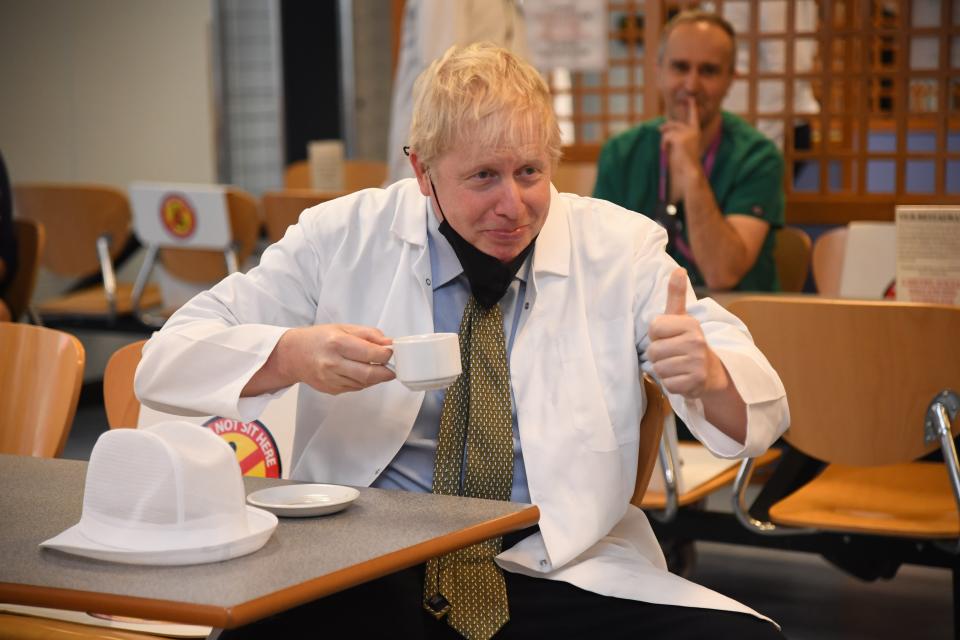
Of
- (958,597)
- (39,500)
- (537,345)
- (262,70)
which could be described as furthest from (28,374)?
(262,70)

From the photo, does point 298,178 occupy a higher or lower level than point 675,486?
higher

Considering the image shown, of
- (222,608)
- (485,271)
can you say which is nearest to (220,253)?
(485,271)

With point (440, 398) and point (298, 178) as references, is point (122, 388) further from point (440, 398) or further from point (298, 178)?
point (298, 178)

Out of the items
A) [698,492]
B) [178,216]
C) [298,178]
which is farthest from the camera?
[298,178]

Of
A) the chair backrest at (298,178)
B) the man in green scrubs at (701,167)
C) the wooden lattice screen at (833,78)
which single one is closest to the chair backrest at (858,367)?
the man in green scrubs at (701,167)

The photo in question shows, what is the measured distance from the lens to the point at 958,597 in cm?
272

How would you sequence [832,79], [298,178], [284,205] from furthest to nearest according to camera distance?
[298,178], [284,205], [832,79]

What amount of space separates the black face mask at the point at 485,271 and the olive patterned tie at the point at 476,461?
22 mm

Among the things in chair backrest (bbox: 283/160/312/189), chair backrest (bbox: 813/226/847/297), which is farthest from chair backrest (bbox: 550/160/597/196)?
chair backrest (bbox: 283/160/312/189)

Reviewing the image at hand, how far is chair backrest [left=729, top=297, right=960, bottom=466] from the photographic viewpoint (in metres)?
2.49

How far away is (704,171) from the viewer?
3.88 metres

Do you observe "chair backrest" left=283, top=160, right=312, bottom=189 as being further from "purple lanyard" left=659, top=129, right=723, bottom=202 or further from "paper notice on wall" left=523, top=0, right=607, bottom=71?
"purple lanyard" left=659, top=129, right=723, bottom=202

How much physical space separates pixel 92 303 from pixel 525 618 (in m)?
4.19

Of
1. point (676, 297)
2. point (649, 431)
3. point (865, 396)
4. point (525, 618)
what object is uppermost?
point (676, 297)
